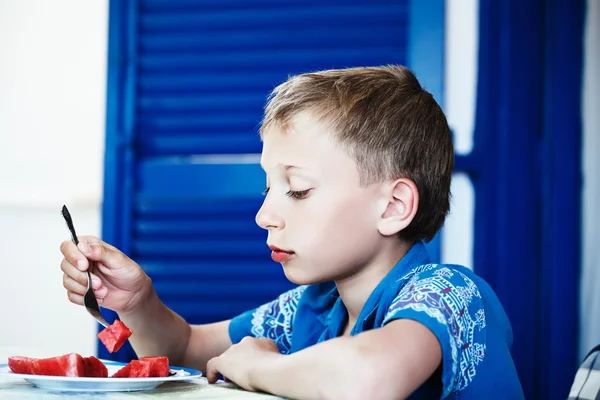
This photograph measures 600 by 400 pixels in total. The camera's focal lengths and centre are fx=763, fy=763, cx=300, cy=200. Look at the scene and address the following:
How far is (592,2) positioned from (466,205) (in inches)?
28.4

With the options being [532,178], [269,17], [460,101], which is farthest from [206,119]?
[532,178]

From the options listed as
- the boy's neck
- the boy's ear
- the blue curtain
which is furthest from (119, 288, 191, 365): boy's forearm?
the blue curtain

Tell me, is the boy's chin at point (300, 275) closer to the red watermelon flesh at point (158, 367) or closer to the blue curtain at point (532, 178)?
the red watermelon flesh at point (158, 367)

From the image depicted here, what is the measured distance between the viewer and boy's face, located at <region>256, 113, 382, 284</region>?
1118 millimetres

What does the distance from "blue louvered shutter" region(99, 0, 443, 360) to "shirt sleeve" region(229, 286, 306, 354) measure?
815 millimetres

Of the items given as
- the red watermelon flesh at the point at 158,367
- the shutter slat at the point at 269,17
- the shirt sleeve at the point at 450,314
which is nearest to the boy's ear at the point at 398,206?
the shirt sleeve at the point at 450,314

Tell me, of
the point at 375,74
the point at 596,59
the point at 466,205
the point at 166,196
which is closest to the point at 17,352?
the point at 375,74

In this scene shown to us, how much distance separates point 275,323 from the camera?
4.69ft

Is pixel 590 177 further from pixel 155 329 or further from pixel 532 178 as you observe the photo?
pixel 155 329

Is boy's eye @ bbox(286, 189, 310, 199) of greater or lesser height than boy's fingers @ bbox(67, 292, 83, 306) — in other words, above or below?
above

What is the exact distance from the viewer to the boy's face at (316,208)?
1.12 m

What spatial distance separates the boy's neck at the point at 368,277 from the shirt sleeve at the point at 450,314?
139mm

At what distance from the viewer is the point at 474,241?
229 centimetres

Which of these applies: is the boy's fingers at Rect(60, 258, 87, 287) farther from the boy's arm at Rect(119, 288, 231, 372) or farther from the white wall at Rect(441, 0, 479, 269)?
the white wall at Rect(441, 0, 479, 269)
